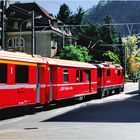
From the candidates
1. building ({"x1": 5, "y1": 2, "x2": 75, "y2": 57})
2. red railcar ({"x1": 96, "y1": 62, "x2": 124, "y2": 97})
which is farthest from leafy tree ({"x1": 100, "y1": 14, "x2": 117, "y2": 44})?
red railcar ({"x1": 96, "y1": 62, "x2": 124, "y2": 97})

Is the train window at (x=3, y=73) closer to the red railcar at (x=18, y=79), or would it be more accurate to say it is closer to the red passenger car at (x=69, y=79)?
the red railcar at (x=18, y=79)

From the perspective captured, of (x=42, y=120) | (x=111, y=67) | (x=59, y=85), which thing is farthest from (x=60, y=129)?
(x=111, y=67)

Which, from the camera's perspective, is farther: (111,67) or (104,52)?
(104,52)

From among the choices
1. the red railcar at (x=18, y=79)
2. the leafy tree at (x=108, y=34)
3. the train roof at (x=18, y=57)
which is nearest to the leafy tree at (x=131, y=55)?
the leafy tree at (x=108, y=34)

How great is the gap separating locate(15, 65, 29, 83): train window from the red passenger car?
10.6 ft

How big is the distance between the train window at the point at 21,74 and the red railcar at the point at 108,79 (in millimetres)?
17754

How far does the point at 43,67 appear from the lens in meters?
25.9

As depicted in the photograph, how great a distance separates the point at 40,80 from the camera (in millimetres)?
25391

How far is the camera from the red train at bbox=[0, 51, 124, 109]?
21.4 m

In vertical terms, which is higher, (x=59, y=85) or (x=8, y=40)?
(x=8, y=40)

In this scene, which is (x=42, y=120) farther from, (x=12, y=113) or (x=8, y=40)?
(x=8, y=40)

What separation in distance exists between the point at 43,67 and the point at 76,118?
4997 mm

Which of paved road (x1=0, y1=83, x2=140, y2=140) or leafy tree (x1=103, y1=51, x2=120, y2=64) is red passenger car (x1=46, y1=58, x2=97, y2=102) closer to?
paved road (x1=0, y1=83, x2=140, y2=140)

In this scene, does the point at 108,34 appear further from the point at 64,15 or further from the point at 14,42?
the point at 14,42
